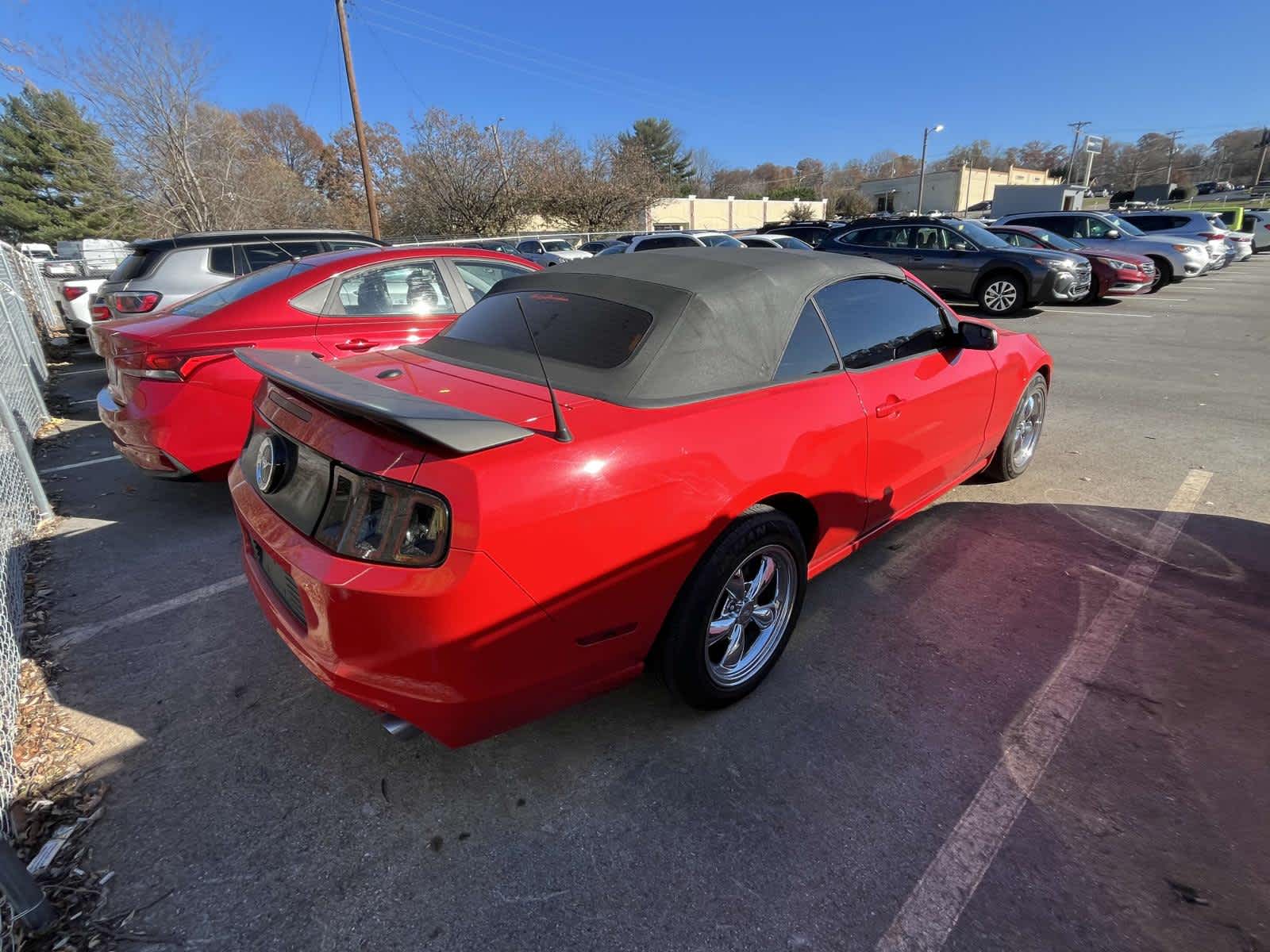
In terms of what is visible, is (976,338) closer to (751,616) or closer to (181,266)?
(751,616)

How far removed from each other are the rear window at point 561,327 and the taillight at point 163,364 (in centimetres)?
190

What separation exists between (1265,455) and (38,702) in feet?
24.5

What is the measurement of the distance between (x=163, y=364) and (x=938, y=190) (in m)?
93.9

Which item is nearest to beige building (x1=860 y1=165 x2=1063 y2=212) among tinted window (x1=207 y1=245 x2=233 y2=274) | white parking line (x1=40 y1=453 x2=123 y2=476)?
tinted window (x1=207 y1=245 x2=233 y2=274)

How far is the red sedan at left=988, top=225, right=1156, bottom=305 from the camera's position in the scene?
13.0 meters

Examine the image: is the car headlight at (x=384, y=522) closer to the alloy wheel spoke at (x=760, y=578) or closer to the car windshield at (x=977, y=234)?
the alloy wheel spoke at (x=760, y=578)

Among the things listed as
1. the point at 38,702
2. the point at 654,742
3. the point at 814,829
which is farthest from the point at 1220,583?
the point at 38,702

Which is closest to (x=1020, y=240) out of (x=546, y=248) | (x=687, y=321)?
(x=687, y=321)

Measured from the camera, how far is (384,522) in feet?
5.97

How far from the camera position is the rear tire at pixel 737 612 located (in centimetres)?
223

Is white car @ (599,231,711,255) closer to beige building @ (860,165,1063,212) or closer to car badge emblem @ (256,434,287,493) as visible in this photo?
car badge emblem @ (256,434,287,493)

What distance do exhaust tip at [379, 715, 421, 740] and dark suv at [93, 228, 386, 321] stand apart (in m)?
5.86

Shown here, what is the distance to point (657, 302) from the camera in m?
2.53

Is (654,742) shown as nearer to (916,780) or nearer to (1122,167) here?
→ (916,780)
